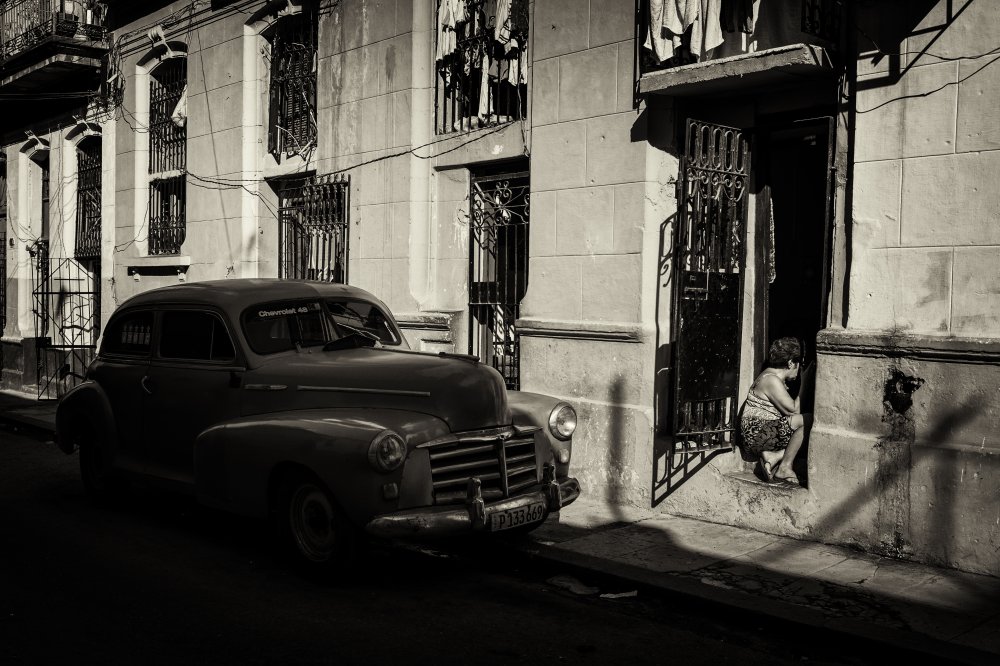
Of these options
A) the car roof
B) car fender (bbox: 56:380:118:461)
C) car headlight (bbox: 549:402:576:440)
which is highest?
the car roof

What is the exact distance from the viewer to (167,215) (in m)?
15.4

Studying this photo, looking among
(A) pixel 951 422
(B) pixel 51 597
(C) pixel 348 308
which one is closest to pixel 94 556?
(B) pixel 51 597

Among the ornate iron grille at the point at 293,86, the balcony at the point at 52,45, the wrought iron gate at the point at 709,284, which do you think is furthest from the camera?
the balcony at the point at 52,45

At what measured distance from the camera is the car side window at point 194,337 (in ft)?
23.0

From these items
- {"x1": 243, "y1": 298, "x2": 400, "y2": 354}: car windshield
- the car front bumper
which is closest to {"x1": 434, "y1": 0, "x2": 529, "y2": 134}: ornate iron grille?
{"x1": 243, "y1": 298, "x2": 400, "y2": 354}: car windshield

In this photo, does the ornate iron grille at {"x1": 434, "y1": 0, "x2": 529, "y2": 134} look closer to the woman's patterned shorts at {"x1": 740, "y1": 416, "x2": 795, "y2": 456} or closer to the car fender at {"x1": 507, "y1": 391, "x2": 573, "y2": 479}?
the car fender at {"x1": 507, "y1": 391, "x2": 573, "y2": 479}

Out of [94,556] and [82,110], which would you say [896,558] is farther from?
[82,110]

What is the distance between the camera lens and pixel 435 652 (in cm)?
492

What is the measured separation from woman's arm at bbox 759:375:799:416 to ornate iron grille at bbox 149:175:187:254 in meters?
10.2

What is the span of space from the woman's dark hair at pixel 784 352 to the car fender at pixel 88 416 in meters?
5.41

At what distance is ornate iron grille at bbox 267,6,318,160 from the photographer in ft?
41.4

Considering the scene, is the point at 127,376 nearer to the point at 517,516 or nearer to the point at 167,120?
the point at 517,516

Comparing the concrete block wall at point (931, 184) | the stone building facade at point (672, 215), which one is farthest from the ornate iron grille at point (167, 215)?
the concrete block wall at point (931, 184)

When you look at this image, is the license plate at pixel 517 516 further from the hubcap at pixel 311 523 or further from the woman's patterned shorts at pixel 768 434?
the woman's patterned shorts at pixel 768 434
